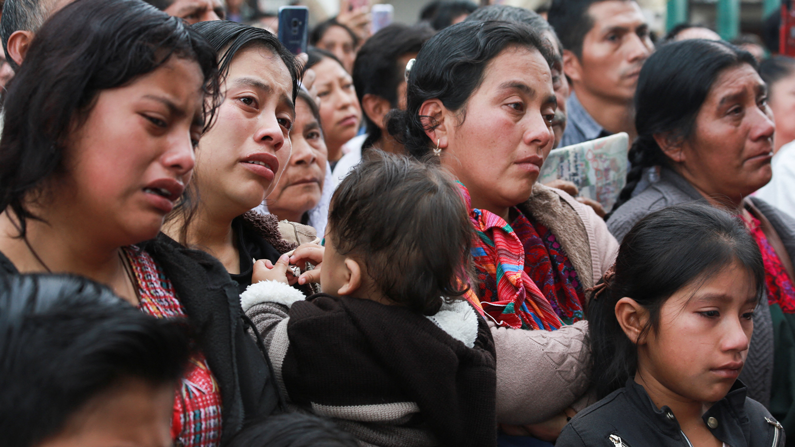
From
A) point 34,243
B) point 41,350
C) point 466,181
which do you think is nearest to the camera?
point 41,350

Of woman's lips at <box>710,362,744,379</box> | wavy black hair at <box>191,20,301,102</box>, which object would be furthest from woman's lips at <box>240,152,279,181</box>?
woman's lips at <box>710,362,744,379</box>

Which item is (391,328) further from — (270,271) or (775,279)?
(775,279)

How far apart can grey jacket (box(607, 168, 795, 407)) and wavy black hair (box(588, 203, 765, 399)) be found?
50 cm

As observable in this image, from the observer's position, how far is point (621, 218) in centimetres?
299

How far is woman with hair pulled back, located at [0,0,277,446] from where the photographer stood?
1.31 m

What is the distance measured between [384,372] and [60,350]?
870 millimetres

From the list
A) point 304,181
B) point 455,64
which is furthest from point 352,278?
point 304,181

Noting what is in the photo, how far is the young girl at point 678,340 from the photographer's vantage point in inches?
80.4

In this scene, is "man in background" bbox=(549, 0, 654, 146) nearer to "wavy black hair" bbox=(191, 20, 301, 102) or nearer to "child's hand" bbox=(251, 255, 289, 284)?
"wavy black hair" bbox=(191, 20, 301, 102)

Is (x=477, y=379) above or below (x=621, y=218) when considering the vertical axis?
above

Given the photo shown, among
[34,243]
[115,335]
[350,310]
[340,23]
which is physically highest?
[115,335]

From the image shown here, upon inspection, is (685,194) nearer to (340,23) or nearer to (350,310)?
(350,310)

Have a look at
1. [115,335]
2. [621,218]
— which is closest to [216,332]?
[115,335]

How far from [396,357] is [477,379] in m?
0.22
